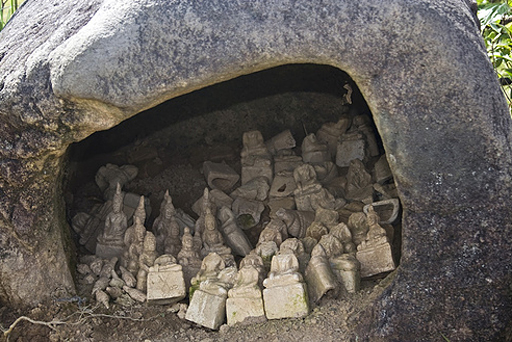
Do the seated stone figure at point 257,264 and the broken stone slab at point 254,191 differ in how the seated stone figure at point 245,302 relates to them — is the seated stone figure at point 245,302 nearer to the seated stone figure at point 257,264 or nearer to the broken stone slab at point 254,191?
the seated stone figure at point 257,264

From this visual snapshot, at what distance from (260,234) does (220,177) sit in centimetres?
79

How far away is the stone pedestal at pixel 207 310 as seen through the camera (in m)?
3.62

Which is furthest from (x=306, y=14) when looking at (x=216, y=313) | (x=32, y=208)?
(x=32, y=208)

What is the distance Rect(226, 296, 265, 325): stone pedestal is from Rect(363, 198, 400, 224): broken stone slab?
98 centimetres

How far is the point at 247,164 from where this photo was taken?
5016 millimetres

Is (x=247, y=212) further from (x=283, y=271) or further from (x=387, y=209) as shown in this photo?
(x=283, y=271)

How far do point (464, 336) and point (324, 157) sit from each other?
2144 millimetres

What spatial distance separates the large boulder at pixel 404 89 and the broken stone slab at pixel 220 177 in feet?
5.53

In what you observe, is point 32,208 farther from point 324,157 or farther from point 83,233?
point 324,157

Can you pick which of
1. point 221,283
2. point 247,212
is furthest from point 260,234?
point 221,283

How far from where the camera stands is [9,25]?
4.07 m

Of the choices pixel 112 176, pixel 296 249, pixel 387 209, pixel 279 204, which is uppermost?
pixel 296 249

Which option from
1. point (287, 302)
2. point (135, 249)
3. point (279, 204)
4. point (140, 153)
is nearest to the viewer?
point (287, 302)

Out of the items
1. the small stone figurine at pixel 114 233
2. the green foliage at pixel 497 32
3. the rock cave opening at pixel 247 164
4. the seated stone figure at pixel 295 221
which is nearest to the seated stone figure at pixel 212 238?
the rock cave opening at pixel 247 164
